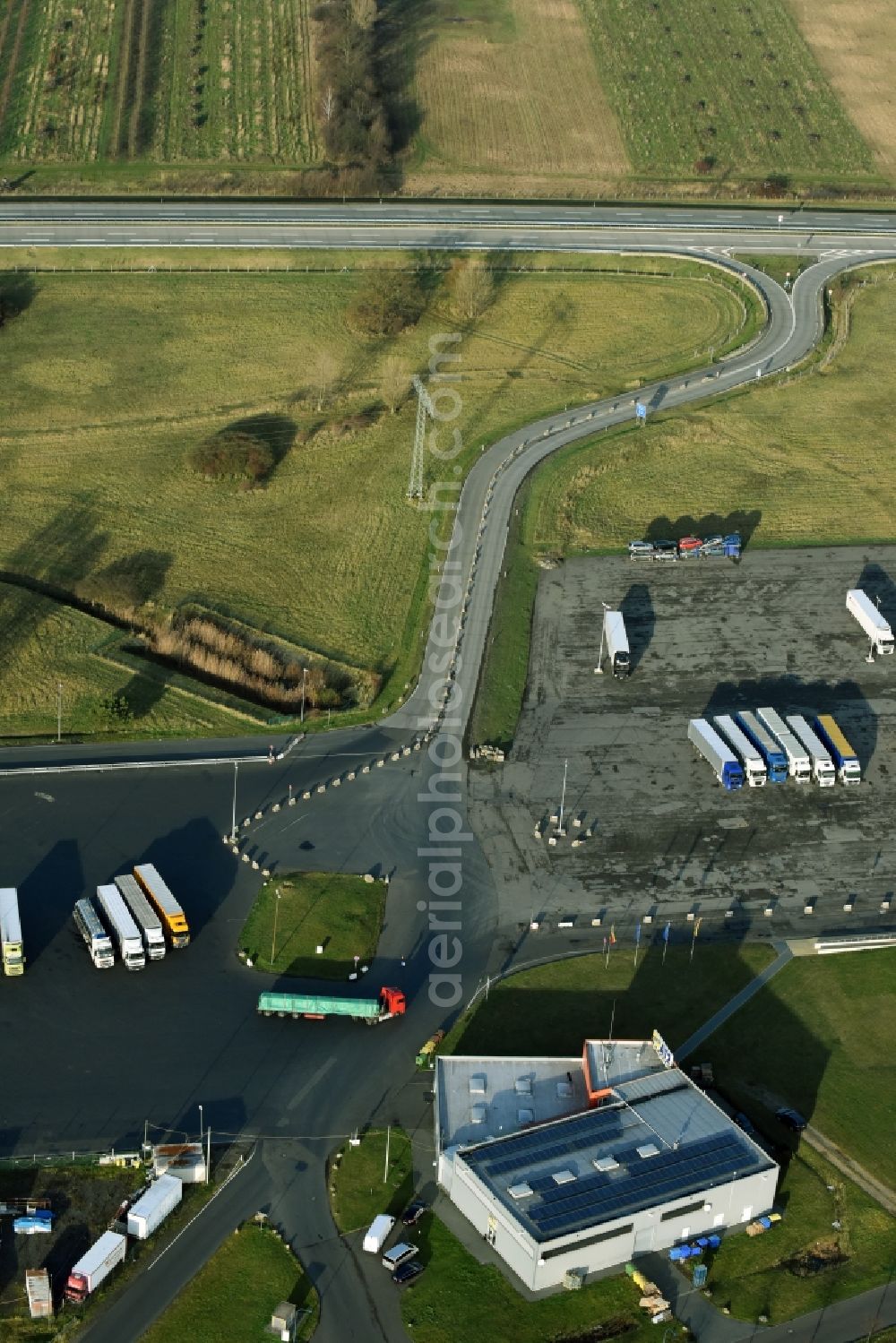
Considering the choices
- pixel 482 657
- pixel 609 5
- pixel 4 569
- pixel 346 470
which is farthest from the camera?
pixel 609 5

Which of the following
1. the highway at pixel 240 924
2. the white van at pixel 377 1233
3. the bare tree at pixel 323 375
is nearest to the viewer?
the white van at pixel 377 1233

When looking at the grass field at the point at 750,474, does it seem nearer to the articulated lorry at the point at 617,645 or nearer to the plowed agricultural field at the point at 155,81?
the articulated lorry at the point at 617,645

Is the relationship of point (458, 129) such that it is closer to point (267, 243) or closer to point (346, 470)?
point (267, 243)

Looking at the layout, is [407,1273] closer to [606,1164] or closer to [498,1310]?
[498,1310]

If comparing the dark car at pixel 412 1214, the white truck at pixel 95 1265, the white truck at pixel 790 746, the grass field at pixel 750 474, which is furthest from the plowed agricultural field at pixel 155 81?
the white truck at pixel 95 1265

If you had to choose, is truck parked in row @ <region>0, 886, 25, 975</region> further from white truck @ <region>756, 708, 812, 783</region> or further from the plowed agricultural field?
the plowed agricultural field

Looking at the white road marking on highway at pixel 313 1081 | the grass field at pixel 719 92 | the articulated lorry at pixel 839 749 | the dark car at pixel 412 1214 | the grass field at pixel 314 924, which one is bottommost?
the articulated lorry at pixel 839 749

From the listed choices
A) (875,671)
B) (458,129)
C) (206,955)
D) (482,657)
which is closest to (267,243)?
(458,129)
